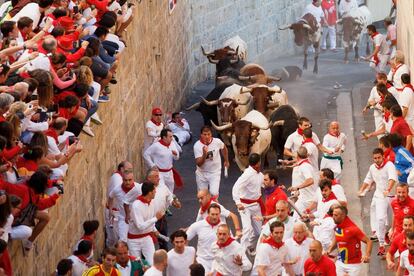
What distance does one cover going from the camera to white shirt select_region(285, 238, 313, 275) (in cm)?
2178

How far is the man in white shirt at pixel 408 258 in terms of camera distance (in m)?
21.2

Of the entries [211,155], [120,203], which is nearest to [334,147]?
[211,155]

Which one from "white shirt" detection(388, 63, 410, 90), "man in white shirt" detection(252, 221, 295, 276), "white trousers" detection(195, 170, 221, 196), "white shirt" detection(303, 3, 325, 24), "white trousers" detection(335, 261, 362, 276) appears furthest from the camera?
"white shirt" detection(303, 3, 325, 24)

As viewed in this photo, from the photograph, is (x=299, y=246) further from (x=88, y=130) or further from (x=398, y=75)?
(x=398, y=75)

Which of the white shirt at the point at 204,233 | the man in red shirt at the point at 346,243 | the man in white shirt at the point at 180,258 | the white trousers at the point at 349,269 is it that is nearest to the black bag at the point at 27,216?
the man in white shirt at the point at 180,258

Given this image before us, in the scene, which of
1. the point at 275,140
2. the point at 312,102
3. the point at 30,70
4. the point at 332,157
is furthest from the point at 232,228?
the point at 312,102

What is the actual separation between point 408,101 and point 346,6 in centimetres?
1327

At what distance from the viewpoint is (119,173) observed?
2458 cm

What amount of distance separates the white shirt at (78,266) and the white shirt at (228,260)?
6.10 ft

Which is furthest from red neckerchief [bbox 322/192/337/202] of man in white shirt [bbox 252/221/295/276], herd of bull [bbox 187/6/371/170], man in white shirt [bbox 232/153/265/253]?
herd of bull [bbox 187/6/371/170]

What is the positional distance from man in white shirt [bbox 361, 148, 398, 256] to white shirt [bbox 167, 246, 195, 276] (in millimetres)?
4017

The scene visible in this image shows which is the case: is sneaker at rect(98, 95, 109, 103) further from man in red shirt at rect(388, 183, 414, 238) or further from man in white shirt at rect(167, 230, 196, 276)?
man in red shirt at rect(388, 183, 414, 238)

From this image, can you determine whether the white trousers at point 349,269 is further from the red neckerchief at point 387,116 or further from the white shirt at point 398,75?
the white shirt at point 398,75

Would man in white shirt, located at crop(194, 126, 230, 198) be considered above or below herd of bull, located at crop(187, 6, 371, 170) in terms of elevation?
above
